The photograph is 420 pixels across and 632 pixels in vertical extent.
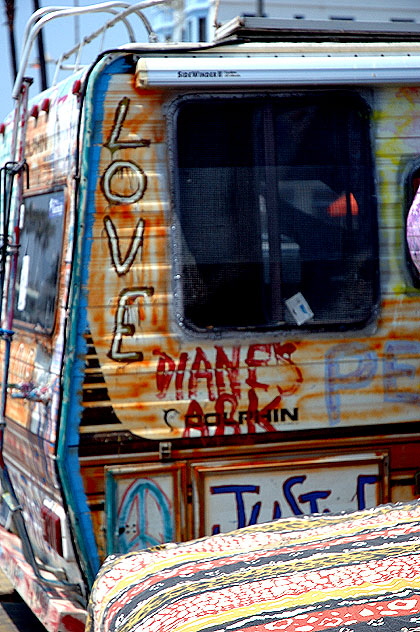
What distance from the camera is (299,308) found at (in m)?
4.26

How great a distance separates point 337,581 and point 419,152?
2388 mm

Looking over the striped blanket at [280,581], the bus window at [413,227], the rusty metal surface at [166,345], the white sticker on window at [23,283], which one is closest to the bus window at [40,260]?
the white sticker on window at [23,283]

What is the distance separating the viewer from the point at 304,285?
168 inches

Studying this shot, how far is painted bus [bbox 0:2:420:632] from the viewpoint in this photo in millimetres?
4082

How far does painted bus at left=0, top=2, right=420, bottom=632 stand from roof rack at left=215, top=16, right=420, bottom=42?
13 millimetres

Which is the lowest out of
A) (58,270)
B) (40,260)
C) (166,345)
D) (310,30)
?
(166,345)

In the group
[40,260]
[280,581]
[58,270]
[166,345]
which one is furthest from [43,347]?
[280,581]

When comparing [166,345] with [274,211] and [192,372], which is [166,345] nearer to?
[192,372]

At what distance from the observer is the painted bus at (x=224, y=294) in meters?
4.08

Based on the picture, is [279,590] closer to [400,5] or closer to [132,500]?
[132,500]

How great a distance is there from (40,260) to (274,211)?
113cm

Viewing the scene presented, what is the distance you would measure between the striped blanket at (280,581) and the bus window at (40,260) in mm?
1616

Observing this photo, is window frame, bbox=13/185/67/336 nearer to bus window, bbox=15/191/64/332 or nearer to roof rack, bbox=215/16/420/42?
bus window, bbox=15/191/64/332

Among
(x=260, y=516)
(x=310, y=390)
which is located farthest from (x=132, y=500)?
(x=310, y=390)
